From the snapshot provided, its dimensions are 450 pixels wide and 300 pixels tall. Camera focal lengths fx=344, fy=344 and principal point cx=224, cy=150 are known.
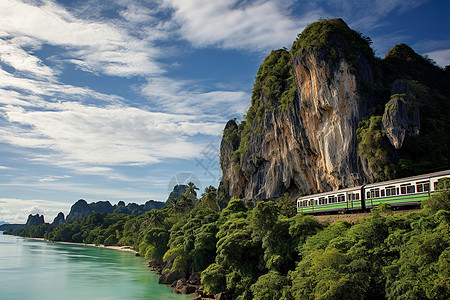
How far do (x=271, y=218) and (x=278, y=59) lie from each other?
33105 mm

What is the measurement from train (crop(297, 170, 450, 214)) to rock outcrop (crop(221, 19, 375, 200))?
5.45 metres

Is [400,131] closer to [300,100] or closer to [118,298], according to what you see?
[300,100]

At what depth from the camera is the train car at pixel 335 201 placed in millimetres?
→ 25745

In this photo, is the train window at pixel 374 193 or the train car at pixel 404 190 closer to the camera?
the train car at pixel 404 190

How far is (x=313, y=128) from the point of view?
129 feet

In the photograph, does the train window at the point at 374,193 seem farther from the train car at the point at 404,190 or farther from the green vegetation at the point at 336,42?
the green vegetation at the point at 336,42

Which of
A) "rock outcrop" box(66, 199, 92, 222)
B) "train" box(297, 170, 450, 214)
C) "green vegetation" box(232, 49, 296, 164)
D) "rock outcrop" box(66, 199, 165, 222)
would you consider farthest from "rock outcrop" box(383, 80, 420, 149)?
"rock outcrop" box(66, 199, 92, 222)

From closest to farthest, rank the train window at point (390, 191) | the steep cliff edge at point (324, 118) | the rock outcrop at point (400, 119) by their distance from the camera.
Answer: the train window at point (390, 191), the rock outcrop at point (400, 119), the steep cliff edge at point (324, 118)

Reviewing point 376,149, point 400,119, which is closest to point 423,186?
point 400,119

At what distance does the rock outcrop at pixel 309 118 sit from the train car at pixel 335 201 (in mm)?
4878

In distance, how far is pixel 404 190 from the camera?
21.6 meters

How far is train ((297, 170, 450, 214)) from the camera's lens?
792 inches

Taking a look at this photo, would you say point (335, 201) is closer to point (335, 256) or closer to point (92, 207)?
point (335, 256)

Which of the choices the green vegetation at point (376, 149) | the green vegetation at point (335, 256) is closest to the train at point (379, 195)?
the green vegetation at point (335, 256)
